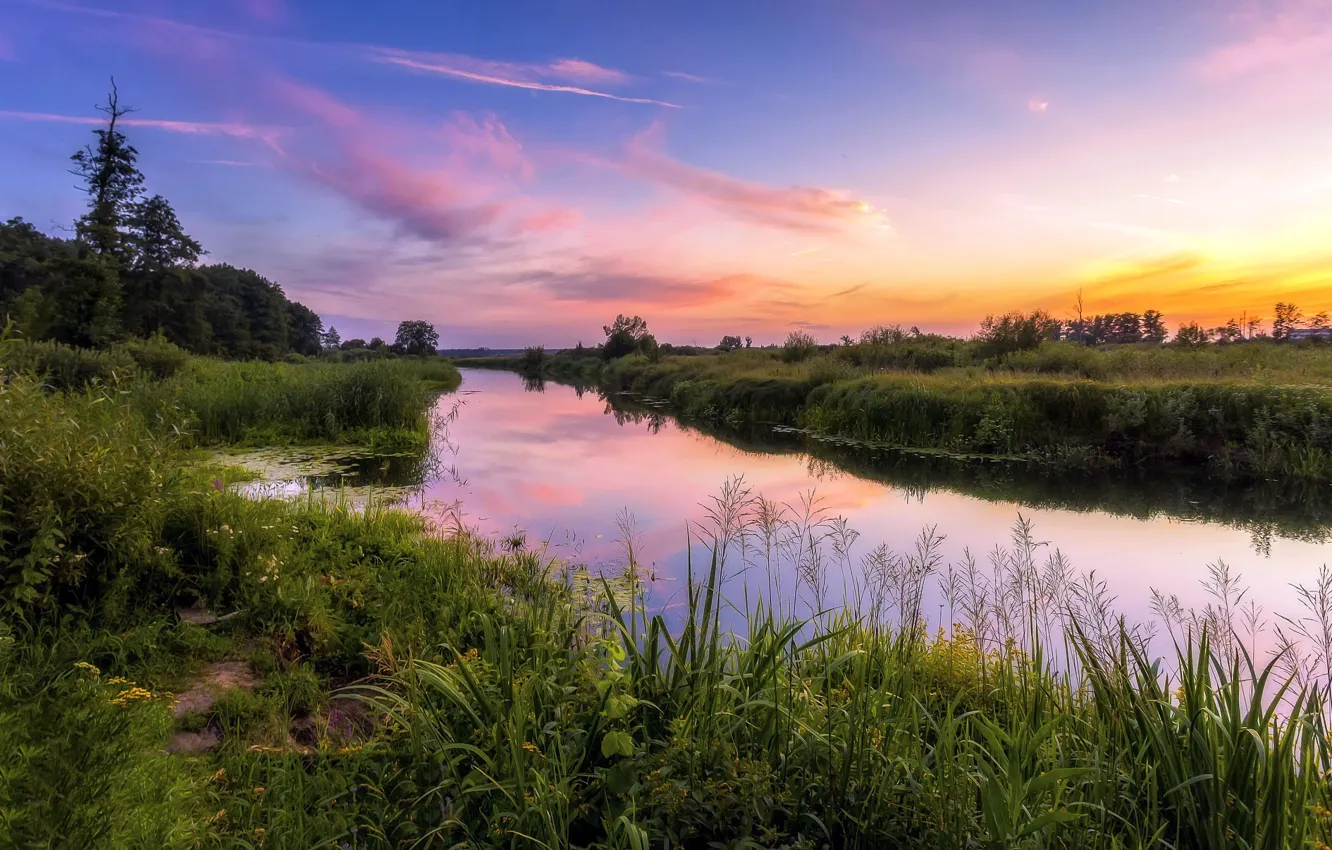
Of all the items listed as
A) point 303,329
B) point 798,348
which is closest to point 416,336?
point 303,329

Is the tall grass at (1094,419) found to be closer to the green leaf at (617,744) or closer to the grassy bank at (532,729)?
the grassy bank at (532,729)

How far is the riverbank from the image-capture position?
10.5m

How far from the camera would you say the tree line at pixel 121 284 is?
838 inches

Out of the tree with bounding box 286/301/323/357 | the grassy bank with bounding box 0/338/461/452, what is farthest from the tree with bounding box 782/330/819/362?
the tree with bounding box 286/301/323/357

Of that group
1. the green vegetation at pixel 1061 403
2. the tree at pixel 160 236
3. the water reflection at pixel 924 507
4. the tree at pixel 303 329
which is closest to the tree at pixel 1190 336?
the green vegetation at pixel 1061 403

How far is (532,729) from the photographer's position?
2328 mm

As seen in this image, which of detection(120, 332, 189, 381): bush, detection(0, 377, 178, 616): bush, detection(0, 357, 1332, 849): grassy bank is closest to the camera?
detection(0, 357, 1332, 849): grassy bank

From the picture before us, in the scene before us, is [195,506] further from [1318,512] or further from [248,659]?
[1318,512]

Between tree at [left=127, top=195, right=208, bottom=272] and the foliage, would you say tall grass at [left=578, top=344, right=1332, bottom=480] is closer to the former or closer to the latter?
tree at [left=127, top=195, right=208, bottom=272]

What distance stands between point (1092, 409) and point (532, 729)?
14045mm

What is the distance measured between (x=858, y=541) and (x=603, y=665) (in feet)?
14.7

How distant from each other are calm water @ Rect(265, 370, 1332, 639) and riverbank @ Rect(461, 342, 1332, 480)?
4.07ft

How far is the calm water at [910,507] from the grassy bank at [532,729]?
2.63m

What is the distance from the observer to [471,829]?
2.00 metres
